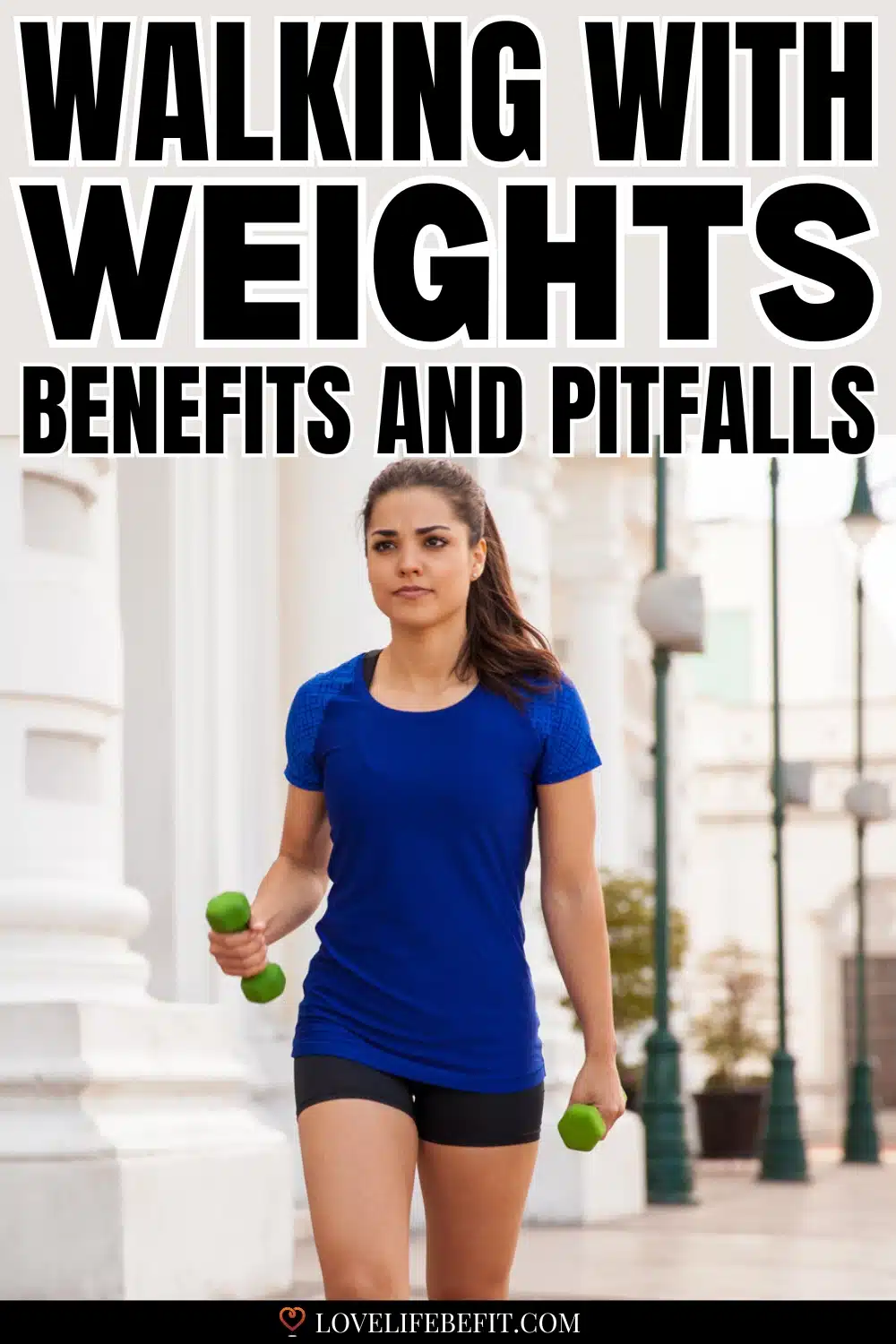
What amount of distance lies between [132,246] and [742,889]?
3659cm

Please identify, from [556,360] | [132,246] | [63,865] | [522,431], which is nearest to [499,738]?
[63,865]

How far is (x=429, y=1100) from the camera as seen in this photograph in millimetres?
4055

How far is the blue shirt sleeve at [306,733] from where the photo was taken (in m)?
4.18

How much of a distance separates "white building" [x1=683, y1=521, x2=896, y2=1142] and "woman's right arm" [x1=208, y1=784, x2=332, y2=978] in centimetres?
3812

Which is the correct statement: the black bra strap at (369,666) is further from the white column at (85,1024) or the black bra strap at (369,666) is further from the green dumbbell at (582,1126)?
the white column at (85,1024)

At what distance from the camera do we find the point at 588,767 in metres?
4.17

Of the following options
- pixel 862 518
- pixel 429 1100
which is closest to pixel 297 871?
pixel 429 1100

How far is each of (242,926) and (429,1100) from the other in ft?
1.35

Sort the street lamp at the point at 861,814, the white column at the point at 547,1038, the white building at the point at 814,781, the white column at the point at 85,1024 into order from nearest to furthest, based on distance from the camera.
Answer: the white column at the point at 85,1024 → the white column at the point at 547,1038 → the street lamp at the point at 861,814 → the white building at the point at 814,781

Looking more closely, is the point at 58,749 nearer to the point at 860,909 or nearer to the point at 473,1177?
the point at 473,1177

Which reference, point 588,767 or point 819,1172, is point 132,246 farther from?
point 819,1172

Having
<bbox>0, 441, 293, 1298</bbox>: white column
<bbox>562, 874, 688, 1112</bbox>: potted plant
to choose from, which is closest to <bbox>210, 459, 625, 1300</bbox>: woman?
<bbox>0, 441, 293, 1298</bbox>: white column

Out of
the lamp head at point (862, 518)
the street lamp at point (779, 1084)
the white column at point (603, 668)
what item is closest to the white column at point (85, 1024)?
the street lamp at point (779, 1084)
